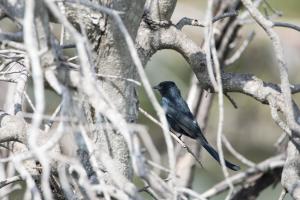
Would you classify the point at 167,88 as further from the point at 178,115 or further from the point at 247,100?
the point at 247,100

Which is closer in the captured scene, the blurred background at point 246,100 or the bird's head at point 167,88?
the bird's head at point 167,88

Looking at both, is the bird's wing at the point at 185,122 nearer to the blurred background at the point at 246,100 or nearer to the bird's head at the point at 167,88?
the bird's head at the point at 167,88

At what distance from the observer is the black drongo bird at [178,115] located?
561 centimetres

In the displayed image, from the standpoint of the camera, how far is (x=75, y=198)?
279cm

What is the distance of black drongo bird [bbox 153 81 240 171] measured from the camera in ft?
18.4

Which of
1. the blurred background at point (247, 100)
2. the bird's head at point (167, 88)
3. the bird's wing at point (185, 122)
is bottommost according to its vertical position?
the blurred background at point (247, 100)

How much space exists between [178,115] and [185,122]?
96 millimetres

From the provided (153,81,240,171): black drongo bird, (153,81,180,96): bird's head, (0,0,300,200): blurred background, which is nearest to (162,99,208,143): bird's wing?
(153,81,240,171): black drongo bird

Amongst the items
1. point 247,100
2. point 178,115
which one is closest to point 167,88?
point 178,115

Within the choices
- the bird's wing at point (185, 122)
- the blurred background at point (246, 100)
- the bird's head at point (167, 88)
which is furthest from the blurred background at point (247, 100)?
the bird's wing at point (185, 122)

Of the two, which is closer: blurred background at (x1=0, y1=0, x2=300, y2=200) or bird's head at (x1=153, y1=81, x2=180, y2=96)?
bird's head at (x1=153, y1=81, x2=180, y2=96)

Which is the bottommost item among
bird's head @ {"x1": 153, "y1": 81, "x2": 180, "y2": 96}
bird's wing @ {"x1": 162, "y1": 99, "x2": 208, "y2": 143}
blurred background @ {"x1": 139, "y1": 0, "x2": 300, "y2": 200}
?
blurred background @ {"x1": 139, "y1": 0, "x2": 300, "y2": 200}

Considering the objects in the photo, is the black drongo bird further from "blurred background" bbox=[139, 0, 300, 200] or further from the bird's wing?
"blurred background" bbox=[139, 0, 300, 200]

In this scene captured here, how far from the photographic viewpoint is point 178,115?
5.78 m
